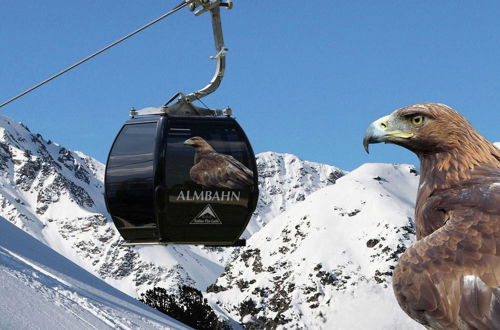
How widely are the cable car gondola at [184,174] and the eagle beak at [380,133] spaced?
3.07 meters

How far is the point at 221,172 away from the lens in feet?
20.2

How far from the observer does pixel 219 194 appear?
6219 millimetres

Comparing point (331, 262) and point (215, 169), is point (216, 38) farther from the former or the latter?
point (331, 262)

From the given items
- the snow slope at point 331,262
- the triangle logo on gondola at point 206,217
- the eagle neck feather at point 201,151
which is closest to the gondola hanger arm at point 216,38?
the eagle neck feather at point 201,151

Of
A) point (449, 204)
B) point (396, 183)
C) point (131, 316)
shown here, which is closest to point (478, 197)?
point (449, 204)

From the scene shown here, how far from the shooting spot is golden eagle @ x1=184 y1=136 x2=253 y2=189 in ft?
19.5

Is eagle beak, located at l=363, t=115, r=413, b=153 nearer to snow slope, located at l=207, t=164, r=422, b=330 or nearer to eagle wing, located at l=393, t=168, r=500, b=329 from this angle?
eagle wing, located at l=393, t=168, r=500, b=329

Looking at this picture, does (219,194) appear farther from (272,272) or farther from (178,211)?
(272,272)

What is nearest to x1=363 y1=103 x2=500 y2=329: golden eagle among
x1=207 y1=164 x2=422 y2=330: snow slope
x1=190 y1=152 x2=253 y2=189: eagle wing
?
x1=190 y1=152 x2=253 y2=189: eagle wing

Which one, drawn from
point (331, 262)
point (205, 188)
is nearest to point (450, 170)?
point (205, 188)

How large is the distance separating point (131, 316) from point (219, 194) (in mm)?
20752

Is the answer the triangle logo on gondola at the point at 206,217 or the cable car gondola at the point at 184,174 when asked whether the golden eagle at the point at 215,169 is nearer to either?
the cable car gondola at the point at 184,174

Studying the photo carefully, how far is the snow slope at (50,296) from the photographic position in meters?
16.4

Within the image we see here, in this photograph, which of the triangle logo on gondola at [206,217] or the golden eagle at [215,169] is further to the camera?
the triangle logo on gondola at [206,217]
